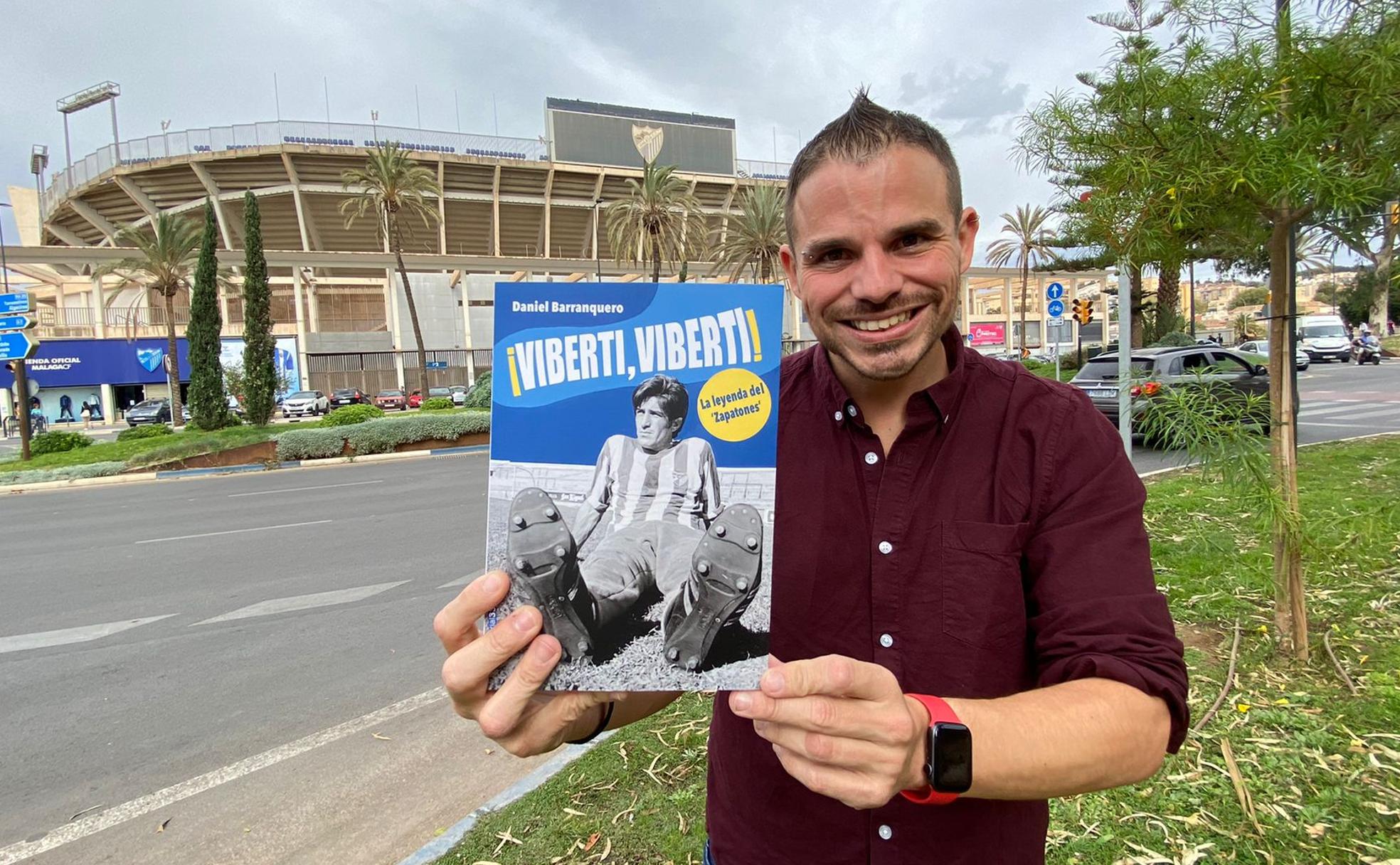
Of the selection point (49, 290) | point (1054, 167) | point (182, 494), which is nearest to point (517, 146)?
point (49, 290)

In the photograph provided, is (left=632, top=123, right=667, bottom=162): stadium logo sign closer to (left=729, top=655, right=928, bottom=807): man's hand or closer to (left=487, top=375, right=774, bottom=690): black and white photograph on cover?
(left=487, top=375, right=774, bottom=690): black and white photograph on cover

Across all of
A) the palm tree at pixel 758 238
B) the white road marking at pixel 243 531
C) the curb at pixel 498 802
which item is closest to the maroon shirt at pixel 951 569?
the curb at pixel 498 802

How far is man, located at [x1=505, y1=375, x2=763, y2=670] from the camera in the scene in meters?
1.08

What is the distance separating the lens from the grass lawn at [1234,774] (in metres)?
2.31

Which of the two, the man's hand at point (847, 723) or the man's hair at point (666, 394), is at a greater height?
the man's hair at point (666, 394)

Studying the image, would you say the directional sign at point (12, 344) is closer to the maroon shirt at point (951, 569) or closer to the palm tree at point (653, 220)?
the palm tree at point (653, 220)

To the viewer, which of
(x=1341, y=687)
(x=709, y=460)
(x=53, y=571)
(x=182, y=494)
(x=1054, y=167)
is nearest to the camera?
(x=709, y=460)

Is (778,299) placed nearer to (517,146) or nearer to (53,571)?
(53,571)

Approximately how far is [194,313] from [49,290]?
36.1m

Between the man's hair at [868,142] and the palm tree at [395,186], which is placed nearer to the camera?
the man's hair at [868,142]

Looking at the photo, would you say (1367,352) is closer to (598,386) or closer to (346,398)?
(598,386)

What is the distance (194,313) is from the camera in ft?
69.3

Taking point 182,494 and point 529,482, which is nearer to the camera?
point 529,482

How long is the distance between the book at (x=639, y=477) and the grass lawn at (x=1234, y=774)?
1734 millimetres
